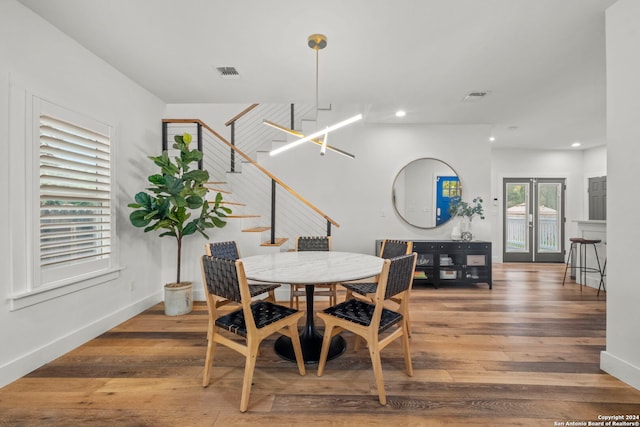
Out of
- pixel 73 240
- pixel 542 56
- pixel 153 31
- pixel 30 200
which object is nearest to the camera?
pixel 30 200

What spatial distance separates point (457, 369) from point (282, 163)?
361cm

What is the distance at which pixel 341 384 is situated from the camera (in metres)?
1.86

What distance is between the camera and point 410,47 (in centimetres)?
239

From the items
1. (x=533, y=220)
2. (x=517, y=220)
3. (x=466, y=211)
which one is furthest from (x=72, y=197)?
(x=533, y=220)

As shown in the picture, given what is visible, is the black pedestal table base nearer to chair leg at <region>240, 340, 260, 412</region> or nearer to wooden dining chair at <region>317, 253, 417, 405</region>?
wooden dining chair at <region>317, 253, 417, 405</region>

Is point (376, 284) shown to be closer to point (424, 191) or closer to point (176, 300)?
point (176, 300)

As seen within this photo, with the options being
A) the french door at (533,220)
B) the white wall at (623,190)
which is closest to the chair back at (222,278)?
the white wall at (623,190)

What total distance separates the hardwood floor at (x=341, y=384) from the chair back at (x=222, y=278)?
0.64 m

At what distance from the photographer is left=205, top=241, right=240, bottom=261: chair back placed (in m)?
2.64

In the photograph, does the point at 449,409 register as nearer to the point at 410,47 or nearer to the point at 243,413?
the point at 243,413

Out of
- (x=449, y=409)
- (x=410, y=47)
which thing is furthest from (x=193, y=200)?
(x=449, y=409)

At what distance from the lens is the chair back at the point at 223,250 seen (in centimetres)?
264

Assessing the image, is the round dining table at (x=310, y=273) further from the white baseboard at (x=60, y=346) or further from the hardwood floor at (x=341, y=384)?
the white baseboard at (x=60, y=346)

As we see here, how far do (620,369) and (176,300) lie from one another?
3791 millimetres
